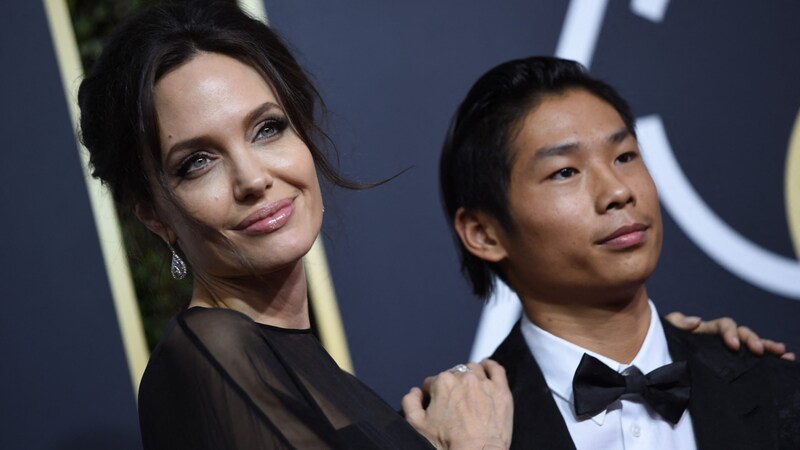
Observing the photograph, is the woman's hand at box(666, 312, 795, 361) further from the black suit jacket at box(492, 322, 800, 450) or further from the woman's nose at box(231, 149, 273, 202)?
the woman's nose at box(231, 149, 273, 202)

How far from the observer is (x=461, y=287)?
2916 mm

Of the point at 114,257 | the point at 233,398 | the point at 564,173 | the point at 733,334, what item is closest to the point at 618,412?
the point at 733,334

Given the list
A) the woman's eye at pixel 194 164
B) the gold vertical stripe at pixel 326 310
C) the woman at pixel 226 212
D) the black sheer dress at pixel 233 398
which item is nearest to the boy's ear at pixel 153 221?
the woman at pixel 226 212

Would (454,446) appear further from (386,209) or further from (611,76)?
(611,76)

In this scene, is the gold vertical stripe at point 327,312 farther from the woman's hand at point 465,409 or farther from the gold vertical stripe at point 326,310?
the woman's hand at point 465,409

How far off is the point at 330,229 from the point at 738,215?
3.90 ft

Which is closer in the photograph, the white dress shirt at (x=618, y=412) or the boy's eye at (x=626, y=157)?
the white dress shirt at (x=618, y=412)

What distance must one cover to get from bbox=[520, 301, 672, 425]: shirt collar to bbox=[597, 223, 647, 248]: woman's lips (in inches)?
8.1

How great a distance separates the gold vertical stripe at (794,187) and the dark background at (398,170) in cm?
2

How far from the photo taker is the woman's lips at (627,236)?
2.04m

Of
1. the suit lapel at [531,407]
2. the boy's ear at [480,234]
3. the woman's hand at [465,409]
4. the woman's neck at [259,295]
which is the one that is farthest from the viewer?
the boy's ear at [480,234]

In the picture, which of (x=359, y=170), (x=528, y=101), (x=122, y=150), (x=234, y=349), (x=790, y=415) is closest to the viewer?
(x=234, y=349)

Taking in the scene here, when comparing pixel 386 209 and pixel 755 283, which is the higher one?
pixel 386 209

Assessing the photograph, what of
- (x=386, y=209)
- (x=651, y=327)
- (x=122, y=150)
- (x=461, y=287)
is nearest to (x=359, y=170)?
(x=386, y=209)
